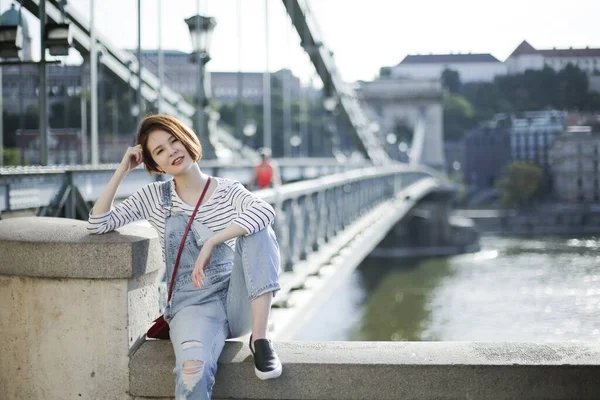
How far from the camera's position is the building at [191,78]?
14.2 meters

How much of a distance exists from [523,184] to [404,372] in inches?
517

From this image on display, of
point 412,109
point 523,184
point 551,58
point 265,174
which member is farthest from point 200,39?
point 412,109

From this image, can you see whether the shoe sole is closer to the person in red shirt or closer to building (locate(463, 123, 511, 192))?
the person in red shirt

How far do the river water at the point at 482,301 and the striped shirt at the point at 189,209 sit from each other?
8.37ft

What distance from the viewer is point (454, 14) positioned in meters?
7.94

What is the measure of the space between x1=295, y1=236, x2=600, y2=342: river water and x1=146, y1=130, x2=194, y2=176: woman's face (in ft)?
8.75

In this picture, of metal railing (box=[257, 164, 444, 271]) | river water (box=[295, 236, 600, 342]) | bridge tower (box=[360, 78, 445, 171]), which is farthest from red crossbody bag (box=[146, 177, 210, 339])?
bridge tower (box=[360, 78, 445, 171])

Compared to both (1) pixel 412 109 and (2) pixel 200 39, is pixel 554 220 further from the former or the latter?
(1) pixel 412 109

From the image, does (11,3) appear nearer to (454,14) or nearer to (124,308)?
(454,14)

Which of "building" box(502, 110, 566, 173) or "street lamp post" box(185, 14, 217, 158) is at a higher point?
"street lamp post" box(185, 14, 217, 158)

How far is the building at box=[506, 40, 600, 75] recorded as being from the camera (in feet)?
21.5

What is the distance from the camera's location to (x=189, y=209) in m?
3.11

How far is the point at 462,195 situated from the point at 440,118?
8.81 metres

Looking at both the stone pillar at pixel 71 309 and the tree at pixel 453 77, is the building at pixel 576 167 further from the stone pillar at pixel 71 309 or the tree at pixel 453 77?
the stone pillar at pixel 71 309
